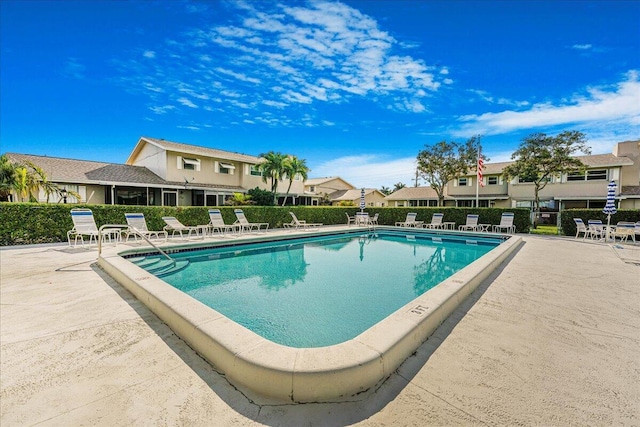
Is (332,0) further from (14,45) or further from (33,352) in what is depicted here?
(14,45)

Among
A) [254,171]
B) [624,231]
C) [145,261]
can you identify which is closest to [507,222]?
[624,231]

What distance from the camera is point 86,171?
2055cm

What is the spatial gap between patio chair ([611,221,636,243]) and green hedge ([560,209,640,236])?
0.69 metres

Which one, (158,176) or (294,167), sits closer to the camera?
(158,176)

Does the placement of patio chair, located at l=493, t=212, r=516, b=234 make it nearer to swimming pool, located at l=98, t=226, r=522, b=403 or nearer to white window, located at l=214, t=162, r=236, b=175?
swimming pool, located at l=98, t=226, r=522, b=403

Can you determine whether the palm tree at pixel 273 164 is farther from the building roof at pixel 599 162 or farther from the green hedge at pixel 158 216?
the building roof at pixel 599 162

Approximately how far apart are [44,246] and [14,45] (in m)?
9.86

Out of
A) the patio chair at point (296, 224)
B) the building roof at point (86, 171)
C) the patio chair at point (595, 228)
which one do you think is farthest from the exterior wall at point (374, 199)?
the patio chair at point (595, 228)

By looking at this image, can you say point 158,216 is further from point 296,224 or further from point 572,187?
point 572,187

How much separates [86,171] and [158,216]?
1029cm

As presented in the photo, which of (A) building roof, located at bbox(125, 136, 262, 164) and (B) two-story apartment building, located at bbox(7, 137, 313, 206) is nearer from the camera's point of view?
(B) two-story apartment building, located at bbox(7, 137, 313, 206)

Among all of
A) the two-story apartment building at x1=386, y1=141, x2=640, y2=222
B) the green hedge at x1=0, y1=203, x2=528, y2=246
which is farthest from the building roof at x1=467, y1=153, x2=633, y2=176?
the green hedge at x1=0, y1=203, x2=528, y2=246

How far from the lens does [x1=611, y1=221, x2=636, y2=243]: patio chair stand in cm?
1362

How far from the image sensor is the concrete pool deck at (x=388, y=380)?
2.25 meters
